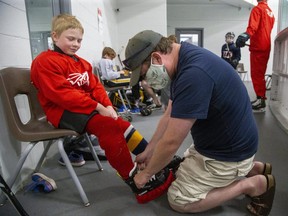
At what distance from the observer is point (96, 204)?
1.28 meters

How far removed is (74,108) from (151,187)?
606 mm

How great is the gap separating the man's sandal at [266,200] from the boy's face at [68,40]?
127 centimetres

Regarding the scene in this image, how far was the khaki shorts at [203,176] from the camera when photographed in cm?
106

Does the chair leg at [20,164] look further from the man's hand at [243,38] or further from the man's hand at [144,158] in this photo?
the man's hand at [243,38]

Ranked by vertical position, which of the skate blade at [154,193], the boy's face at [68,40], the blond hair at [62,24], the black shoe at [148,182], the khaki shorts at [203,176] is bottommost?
the skate blade at [154,193]

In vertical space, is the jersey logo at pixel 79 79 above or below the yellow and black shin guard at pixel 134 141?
above

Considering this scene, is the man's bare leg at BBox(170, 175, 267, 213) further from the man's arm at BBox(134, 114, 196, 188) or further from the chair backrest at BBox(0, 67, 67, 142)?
the chair backrest at BBox(0, 67, 67, 142)

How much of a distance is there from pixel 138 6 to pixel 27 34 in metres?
4.99

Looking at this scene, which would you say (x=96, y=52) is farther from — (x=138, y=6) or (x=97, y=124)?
(x=138, y=6)

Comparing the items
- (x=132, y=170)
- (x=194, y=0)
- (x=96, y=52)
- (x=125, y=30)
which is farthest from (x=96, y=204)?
(x=194, y=0)

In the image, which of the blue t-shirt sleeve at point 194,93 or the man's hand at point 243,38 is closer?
the blue t-shirt sleeve at point 194,93

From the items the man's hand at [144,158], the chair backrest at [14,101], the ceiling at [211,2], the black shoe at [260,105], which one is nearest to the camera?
the chair backrest at [14,101]

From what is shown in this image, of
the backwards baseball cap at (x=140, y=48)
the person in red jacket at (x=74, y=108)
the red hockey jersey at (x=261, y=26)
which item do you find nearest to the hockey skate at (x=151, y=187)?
the person in red jacket at (x=74, y=108)

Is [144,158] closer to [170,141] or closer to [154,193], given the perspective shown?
Answer: [154,193]
